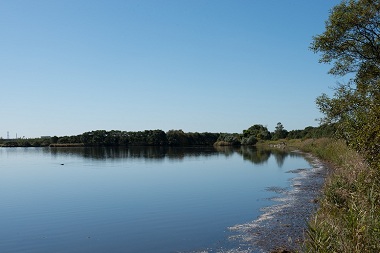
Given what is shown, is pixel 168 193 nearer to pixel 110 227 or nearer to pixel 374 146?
pixel 110 227

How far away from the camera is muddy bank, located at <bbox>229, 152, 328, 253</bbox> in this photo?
1352cm

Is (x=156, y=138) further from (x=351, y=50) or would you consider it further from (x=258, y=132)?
(x=351, y=50)

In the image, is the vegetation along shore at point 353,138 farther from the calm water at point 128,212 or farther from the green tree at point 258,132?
the green tree at point 258,132

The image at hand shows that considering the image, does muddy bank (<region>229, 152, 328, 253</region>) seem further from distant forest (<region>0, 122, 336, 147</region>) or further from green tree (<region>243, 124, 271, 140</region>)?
green tree (<region>243, 124, 271, 140</region>)

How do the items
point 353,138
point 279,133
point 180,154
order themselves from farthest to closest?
point 279,133 → point 180,154 → point 353,138

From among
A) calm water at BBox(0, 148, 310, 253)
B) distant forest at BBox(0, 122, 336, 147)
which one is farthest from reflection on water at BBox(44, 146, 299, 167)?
distant forest at BBox(0, 122, 336, 147)

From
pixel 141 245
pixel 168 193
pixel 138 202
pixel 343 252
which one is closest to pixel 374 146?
pixel 343 252

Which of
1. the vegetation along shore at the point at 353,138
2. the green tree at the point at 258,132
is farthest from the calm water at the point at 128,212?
the green tree at the point at 258,132

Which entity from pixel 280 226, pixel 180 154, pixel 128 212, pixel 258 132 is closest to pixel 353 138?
pixel 280 226

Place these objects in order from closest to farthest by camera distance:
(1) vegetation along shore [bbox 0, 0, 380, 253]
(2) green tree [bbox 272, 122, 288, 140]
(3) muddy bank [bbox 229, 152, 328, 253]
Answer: (1) vegetation along shore [bbox 0, 0, 380, 253] < (3) muddy bank [bbox 229, 152, 328, 253] < (2) green tree [bbox 272, 122, 288, 140]

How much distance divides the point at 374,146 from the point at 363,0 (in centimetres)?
943

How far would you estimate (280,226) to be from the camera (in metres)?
16.2

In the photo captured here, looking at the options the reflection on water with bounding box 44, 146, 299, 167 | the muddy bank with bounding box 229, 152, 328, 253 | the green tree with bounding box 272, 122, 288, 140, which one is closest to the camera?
the muddy bank with bounding box 229, 152, 328, 253

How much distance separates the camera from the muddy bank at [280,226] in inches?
532
